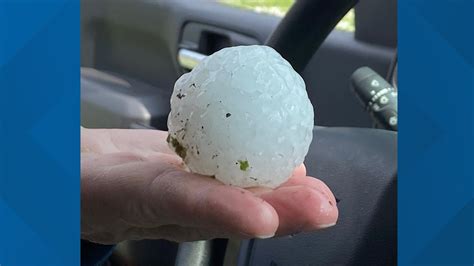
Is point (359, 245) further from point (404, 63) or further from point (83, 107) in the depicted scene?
point (83, 107)

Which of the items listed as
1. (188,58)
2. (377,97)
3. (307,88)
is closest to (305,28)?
(377,97)

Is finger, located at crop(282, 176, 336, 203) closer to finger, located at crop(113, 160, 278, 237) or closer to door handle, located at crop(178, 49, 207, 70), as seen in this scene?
finger, located at crop(113, 160, 278, 237)

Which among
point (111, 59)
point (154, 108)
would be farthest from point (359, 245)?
point (111, 59)

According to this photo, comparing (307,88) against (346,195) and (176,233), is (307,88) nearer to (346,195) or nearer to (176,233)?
(346,195)

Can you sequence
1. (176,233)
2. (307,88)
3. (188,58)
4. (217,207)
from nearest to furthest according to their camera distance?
(217,207) → (176,233) → (307,88) → (188,58)

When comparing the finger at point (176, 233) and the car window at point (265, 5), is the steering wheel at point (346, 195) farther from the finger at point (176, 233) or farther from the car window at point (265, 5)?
the car window at point (265, 5)

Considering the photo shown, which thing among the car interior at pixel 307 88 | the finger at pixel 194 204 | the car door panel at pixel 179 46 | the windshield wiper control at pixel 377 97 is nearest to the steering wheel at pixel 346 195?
the car interior at pixel 307 88

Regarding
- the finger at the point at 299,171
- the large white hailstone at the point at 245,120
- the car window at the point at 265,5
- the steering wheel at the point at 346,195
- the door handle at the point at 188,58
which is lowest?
the door handle at the point at 188,58
